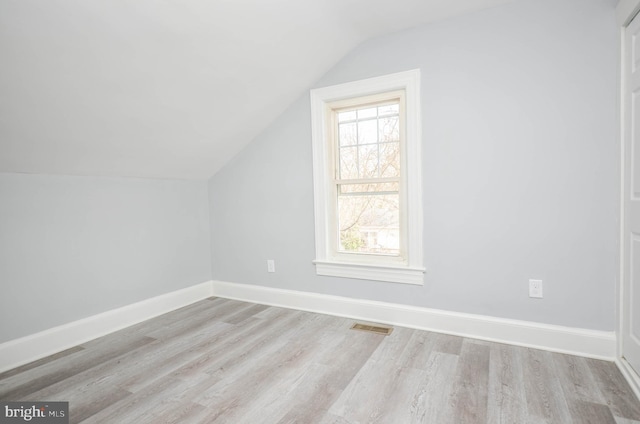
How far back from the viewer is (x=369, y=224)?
3059 mm

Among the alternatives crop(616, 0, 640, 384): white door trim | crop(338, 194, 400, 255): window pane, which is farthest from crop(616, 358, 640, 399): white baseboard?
crop(338, 194, 400, 255): window pane

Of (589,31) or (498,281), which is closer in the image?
(589,31)

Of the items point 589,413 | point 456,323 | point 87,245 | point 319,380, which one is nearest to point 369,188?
point 456,323

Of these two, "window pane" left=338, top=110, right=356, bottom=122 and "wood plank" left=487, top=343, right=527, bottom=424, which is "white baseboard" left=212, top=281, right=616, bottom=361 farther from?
"window pane" left=338, top=110, right=356, bottom=122

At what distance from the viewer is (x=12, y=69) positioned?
1.66 m

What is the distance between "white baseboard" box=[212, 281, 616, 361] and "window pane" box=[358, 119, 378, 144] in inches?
57.0

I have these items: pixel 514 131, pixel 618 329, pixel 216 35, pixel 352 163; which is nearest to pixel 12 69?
pixel 216 35

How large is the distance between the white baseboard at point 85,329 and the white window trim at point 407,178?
1.53m

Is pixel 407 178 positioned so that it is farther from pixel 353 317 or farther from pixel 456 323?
pixel 353 317

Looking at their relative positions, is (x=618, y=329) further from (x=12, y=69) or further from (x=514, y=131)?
(x=12, y=69)

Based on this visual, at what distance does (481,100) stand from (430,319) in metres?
1.72

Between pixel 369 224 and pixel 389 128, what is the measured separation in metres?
0.87

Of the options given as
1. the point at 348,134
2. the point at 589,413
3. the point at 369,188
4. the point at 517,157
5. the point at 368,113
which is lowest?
the point at 589,413

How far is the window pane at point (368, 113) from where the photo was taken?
2.97m
